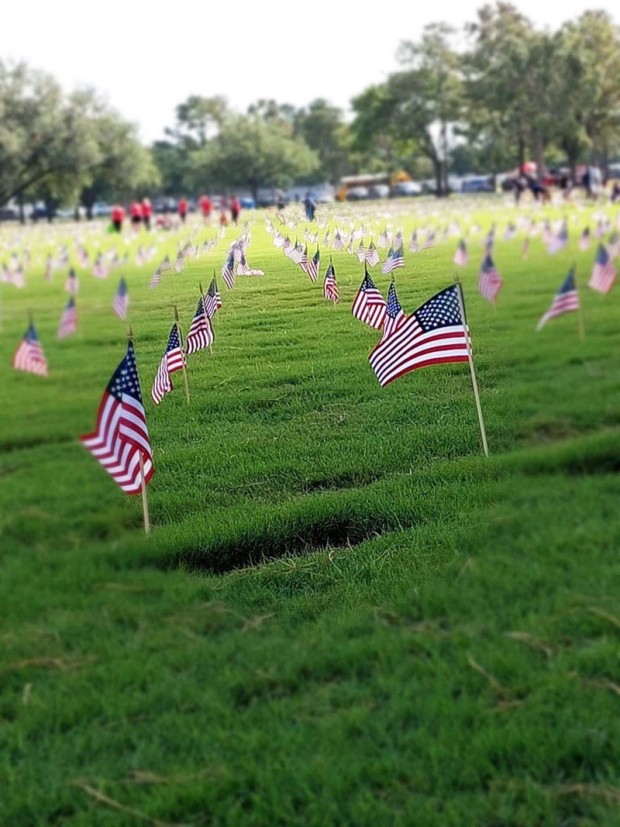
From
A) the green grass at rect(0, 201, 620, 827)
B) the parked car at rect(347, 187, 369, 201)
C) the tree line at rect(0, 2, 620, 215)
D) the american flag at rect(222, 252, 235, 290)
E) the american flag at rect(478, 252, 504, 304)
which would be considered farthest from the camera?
the american flag at rect(478, 252, 504, 304)

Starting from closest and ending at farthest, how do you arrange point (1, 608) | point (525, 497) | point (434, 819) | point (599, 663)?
point (434, 819), point (599, 663), point (1, 608), point (525, 497)

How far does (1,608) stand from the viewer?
299 centimetres

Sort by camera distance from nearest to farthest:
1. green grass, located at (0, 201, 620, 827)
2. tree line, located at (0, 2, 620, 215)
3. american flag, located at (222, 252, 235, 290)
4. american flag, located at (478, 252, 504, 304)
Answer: green grass, located at (0, 201, 620, 827), tree line, located at (0, 2, 620, 215), american flag, located at (222, 252, 235, 290), american flag, located at (478, 252, 504, 304)

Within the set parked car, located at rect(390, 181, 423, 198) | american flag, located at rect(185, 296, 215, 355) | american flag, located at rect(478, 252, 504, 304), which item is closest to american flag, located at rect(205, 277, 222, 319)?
american flag, located at rect(185, 296, 215, 355)

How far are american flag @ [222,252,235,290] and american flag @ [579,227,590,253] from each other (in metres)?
1.11

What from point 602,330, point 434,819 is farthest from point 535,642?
point 602,330

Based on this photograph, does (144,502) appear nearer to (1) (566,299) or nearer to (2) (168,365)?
(2) (168,365)

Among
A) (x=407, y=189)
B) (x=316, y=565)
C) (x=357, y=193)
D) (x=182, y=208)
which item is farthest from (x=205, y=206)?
(x=316, y=565)

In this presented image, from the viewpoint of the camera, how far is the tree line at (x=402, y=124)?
2756 mm

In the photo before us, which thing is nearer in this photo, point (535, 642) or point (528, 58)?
point (535, 642)

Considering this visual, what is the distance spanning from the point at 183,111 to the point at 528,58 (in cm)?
107

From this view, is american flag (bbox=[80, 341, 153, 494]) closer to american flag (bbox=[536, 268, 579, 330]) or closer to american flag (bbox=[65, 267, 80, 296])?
american flag (bbox=[65, 267, 80, 296])

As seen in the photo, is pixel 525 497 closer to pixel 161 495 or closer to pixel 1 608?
pixel 161 495

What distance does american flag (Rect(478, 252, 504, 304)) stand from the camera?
3.23 metres
